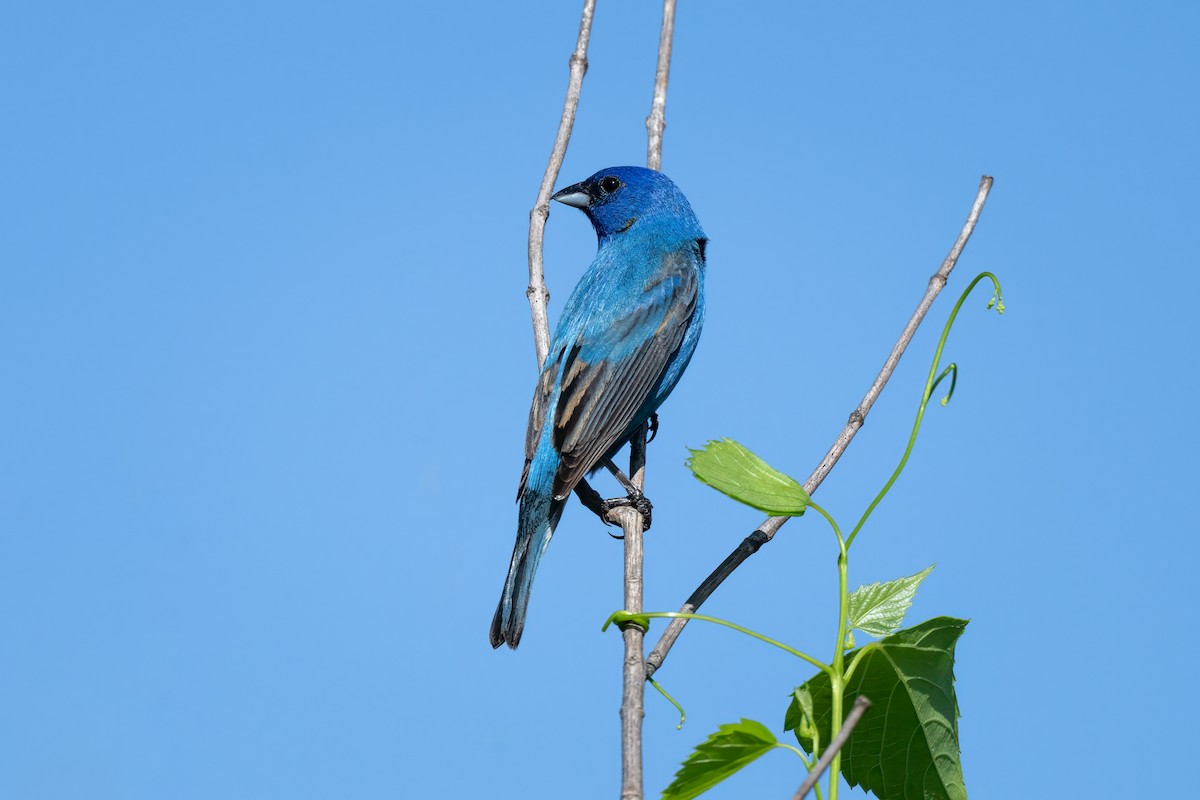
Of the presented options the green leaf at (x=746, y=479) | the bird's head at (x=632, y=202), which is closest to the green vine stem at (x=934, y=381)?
the green leaf at (x=746, y=479)

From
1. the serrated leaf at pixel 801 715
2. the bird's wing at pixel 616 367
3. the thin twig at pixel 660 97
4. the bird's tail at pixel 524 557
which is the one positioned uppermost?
the thin twig at pixel 660 97

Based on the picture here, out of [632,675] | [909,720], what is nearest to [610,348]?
[632,675]

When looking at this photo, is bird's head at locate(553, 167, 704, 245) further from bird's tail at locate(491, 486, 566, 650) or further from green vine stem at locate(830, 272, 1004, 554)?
green vine stem at locate(830, 272, 1004, 554)

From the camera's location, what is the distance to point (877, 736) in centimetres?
237

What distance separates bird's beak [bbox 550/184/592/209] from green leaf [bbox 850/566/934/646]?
525cm

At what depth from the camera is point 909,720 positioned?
2.37m

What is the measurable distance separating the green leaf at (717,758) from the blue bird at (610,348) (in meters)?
3.36

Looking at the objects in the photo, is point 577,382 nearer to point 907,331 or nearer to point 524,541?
point 524,541

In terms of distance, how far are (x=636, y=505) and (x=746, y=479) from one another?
2725mm

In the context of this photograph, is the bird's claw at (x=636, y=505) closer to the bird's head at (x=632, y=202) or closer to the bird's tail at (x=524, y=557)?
the bird's tail at (x=524, y=557)

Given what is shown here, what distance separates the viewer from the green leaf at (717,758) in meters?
1.86

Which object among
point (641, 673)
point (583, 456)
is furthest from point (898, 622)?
point (583, 456)

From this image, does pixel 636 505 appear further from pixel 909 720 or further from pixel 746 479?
pixel 746 479

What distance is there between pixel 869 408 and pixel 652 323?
3127 mm
